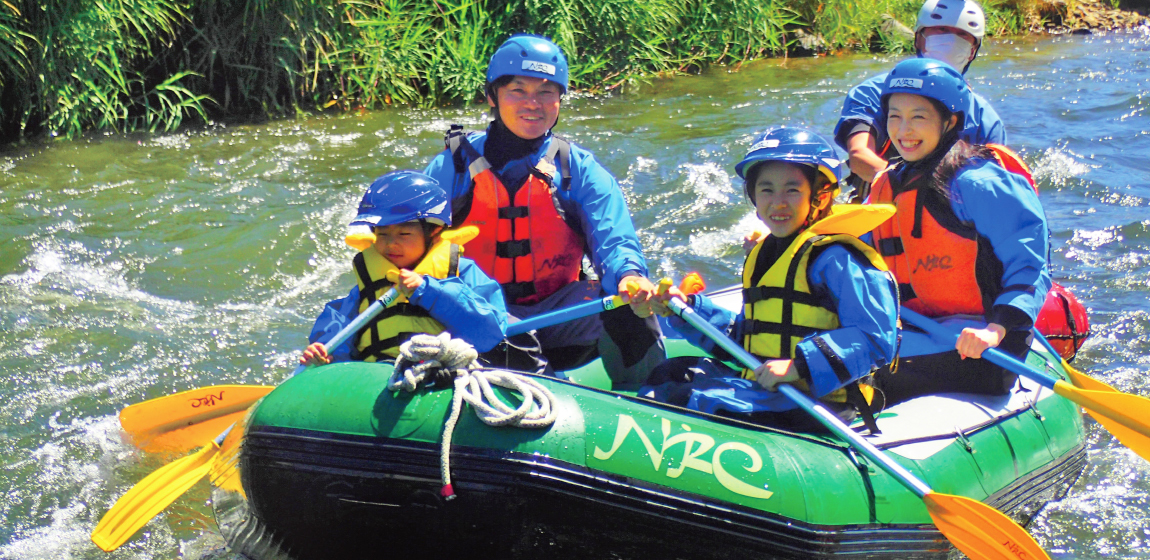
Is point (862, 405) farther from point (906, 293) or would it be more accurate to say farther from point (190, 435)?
point (190, 435)

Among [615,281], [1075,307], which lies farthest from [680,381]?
[1075,307]

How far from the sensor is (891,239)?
3672mm

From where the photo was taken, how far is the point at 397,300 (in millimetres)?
3205

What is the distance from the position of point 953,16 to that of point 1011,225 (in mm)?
1395

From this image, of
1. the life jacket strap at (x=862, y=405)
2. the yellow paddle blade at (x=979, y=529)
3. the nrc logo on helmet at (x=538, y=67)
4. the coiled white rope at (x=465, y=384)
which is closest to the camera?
the coiled white rope at (x=465, y=384)

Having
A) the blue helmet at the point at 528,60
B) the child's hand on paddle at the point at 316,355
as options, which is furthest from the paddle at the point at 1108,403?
the child's hand on paddle at the point at 316,355

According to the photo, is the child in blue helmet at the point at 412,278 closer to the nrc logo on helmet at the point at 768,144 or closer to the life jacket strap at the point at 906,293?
the nrc logo on helmet at the point at 768,144

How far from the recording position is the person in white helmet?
438 cm

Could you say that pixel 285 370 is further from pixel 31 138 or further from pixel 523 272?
pixel 31 138

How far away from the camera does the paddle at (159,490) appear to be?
3.12 meters

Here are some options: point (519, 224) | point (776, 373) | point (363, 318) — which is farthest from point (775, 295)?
point (363, 318)

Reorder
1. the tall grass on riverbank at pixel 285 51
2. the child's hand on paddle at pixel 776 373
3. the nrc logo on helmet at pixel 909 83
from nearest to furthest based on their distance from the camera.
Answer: the child's hand on paddle at pixel 776 373, the nrc logo on helmet at pixel 909 83, the tall grass on riverbank at pixel 285 51

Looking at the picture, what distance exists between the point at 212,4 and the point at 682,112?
3.70 meters

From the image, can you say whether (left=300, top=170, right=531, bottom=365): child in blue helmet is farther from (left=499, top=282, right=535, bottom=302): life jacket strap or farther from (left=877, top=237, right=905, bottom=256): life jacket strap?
(left=877, top=237, right=905, bottom=256): life jacket strap
